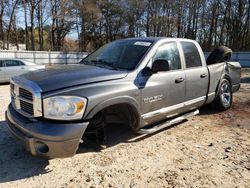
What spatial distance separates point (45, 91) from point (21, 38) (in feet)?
161

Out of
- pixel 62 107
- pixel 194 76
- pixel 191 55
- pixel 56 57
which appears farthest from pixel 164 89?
pixel 56 57

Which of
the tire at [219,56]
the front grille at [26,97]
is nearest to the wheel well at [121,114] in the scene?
the front grille at [26,97]

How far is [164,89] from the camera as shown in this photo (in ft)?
13.8

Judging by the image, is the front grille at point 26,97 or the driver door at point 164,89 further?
the driver door at point 164,89

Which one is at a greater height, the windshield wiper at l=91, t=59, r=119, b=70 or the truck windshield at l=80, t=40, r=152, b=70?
the truck windshield at l=80, t=40, r=152, b=70

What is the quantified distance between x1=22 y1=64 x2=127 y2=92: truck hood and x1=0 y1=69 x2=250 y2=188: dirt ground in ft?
3.79

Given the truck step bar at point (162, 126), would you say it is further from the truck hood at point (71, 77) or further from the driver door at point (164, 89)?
the truck hood at point (71, 77)

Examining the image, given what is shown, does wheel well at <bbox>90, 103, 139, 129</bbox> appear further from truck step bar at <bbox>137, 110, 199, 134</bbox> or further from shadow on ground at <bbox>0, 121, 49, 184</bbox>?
shadow on ground at <bbox>0, 121, 49, 184</bbox>

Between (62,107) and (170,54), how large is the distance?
2.38m

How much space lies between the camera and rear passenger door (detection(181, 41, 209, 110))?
4848 mm

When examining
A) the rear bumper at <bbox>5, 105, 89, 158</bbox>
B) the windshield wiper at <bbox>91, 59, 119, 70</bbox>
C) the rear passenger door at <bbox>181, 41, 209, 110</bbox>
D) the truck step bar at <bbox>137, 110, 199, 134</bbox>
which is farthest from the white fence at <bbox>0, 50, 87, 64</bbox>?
the rear bumper at <bbox>5, 105, 89, 158</bbox>

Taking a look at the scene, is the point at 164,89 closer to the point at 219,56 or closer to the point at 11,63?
the point at 219,56

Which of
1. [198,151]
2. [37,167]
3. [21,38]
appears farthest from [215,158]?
[21,38]

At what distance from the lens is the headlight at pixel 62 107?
3.01 m
